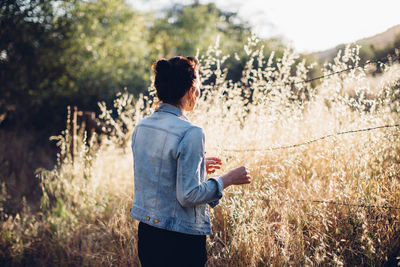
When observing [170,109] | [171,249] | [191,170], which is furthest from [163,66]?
[171,249]

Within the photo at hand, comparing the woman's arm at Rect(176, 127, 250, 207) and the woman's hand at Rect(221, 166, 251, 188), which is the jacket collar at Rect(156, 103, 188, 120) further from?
the woman's hand at Rect(221, 166, 251, 188)

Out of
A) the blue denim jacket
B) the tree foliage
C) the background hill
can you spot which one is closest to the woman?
the blue denim jacket

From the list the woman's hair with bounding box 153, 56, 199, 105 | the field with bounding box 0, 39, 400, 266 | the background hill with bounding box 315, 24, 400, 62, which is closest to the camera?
the woman's hair with bounding box 153, 56, 199, 105

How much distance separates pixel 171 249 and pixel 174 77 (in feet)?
3.03

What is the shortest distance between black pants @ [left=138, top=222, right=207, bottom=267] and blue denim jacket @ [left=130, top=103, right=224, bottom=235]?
67mm

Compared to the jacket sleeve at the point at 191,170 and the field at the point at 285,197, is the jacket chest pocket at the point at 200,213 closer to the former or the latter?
the jacket sleeve at the point at 191,170

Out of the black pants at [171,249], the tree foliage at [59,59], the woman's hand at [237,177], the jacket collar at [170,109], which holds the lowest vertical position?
the black pants at [171,249]

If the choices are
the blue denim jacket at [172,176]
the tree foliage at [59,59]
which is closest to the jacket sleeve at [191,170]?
the blue denim jacket at [172,176]

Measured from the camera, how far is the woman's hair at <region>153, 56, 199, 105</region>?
1.55 metres

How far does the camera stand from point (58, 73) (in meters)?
8.93

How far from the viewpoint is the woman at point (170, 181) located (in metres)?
1.52

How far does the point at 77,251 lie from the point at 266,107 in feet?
8.55

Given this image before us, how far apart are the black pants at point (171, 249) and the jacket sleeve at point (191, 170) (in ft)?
0.85

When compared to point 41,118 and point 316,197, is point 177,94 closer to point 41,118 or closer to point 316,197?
point 316,197
